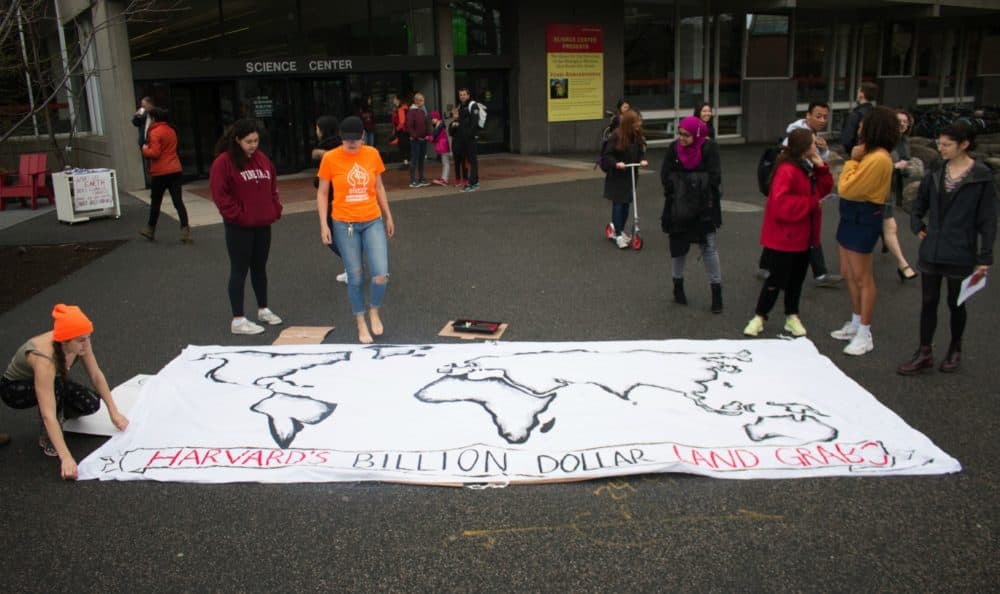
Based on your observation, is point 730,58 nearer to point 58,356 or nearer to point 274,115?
point 274,115

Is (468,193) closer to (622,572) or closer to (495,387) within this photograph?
(495,387)

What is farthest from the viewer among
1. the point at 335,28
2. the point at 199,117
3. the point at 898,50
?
the point at 898,50

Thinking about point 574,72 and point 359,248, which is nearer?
point 359,248

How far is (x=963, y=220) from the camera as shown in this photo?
5.53 metres

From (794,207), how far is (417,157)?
10.7 meters

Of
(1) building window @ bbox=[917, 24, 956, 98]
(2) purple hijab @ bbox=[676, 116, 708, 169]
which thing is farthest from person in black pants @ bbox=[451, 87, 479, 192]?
(1) building window @ bbox=[917, 24, 956, 98]

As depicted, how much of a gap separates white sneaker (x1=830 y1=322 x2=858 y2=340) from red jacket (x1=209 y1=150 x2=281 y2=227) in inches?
191

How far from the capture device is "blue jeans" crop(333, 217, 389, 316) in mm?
6629

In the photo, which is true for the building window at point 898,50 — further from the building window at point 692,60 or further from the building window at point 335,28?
the building window at point 335,28

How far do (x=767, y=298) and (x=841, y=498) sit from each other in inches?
112

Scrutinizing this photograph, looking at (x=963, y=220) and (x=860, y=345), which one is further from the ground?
(x=963, y=220)

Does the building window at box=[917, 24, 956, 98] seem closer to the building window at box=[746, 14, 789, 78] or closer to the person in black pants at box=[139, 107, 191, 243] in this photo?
the building window at box=[746, 14, 789, 78]

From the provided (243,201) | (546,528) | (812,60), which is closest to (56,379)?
(243,201)

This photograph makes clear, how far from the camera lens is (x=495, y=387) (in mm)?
5465
